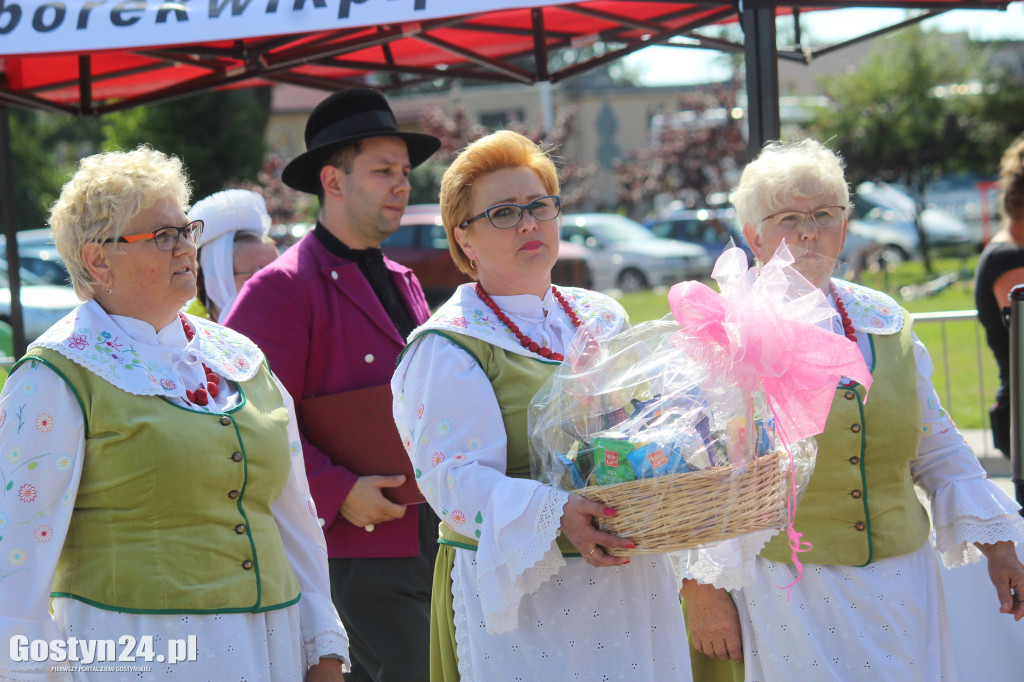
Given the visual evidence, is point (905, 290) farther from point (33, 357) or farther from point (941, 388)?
point (33, 357)

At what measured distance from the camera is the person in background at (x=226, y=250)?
459 centimetres

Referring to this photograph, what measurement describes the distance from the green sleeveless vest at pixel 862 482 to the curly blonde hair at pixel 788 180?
A: 0.52 m

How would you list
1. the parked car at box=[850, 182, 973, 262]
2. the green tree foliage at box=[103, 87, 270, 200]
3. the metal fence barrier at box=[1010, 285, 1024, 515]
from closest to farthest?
the metal fence barrier at box=[1010, 285, 1024, 515] → the green tree foliage at box=[103, 87, 270, 200] → the parked car at box=[850, 182, 973, 262]

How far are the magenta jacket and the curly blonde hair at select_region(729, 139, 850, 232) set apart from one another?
1.25 meters

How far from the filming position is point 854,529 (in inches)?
111

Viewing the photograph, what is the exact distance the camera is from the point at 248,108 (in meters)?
19.5

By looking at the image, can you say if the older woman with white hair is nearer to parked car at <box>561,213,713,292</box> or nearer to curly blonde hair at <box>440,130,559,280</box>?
curly blonde hair at <box>440,130,559,280</box>

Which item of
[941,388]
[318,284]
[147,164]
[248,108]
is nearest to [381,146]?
[318,284]

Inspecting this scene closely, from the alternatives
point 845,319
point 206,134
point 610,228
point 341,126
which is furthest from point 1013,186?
point 610,228

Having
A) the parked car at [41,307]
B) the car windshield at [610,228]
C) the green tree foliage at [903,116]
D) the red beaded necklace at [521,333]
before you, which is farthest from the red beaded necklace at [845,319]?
the green tree foliage at [903,116]

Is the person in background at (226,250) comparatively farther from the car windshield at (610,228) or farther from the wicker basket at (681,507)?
the car windshield at (610,228)

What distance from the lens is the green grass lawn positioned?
28.2 ft

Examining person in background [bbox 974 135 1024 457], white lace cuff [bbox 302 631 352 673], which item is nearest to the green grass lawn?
person in background [bbox 974 135 1024 457]

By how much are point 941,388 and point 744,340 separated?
23.3 feet
